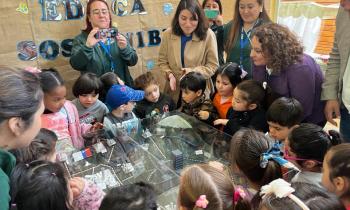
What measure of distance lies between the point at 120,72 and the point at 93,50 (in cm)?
30

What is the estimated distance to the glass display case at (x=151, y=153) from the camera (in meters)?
1.45

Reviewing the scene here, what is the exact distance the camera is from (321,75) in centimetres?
183

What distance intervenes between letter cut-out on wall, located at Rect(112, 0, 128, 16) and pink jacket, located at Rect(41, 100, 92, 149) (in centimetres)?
111

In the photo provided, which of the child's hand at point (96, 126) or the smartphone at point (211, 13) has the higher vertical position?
the smartphone at point (211, 13)

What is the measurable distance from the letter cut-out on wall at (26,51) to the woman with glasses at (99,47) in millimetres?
355

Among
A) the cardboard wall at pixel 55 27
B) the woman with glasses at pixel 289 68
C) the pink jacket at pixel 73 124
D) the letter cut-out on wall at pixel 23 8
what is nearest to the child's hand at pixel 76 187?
the pink jacket at pixel 73 124

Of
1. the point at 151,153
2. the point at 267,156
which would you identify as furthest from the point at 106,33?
the point at 267,156

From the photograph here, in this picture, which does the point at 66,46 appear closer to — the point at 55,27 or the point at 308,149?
the point at 55,27

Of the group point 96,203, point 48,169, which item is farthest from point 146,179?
point 48,169

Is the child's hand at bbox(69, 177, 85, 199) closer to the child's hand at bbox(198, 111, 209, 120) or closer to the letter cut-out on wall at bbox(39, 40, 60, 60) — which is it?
the child's hand at bbox(198, 111, 209, 120)

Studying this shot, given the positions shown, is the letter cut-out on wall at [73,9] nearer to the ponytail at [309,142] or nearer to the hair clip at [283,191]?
the ponytail at [309,142]

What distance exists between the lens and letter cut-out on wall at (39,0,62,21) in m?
2.40

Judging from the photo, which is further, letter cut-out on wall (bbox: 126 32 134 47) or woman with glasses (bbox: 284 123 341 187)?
letter cut-out on wall (bbox: 126 32 134 47)

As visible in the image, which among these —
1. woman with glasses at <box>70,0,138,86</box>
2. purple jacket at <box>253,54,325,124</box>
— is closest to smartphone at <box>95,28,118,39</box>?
woman with glasses at <box>70,0,138,86</box>
